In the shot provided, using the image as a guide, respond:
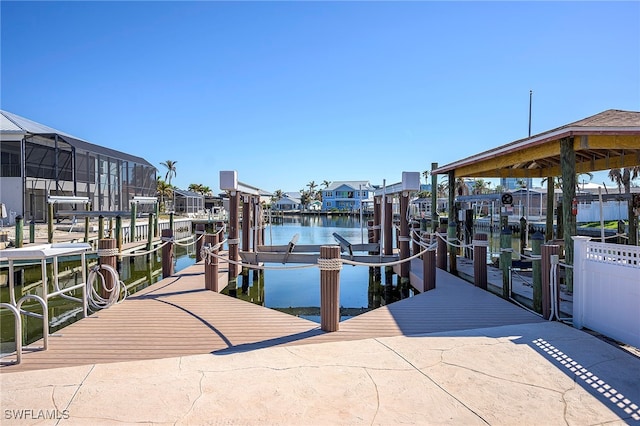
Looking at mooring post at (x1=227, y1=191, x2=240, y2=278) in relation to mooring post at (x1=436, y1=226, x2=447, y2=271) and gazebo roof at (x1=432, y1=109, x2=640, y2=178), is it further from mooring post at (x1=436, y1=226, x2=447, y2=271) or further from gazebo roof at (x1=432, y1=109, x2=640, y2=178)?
gazebo roof at (x1=432, y1=109, x2=640, y2=178)

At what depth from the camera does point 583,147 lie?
683cm

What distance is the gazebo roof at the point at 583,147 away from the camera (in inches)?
255

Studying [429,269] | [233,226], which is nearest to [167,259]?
[233,226]

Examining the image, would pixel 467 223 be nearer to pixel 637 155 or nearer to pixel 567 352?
pixel 637 155

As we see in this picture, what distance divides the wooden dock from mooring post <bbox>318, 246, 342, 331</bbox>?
0.16m

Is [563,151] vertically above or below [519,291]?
above

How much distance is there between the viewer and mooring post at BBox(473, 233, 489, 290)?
7.77m

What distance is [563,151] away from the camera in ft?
23.0

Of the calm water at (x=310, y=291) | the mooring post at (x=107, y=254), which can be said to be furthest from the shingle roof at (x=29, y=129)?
the mooring post at (x=107, y=254)

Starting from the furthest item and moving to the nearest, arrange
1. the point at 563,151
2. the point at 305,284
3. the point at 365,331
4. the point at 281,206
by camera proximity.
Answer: the point at 281,206 < the point at 305,284 < the point at 563,151 < the point at 365,331

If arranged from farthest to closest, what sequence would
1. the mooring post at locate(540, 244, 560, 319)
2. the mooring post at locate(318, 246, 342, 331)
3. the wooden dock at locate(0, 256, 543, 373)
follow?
1. the mooring post at locate(540, 244, 560, 319)
2. the mooring post at locate(318, 246, 342, 331)
3. the wooden dock at locate(0, 256, 543, 373)

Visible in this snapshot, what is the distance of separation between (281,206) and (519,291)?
90841 millimetres

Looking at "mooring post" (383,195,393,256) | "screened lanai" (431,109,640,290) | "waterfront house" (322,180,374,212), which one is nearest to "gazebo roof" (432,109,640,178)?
"screened lanai" (431,109,640,290)

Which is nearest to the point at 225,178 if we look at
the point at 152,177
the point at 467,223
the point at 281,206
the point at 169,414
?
the point at 169,414
